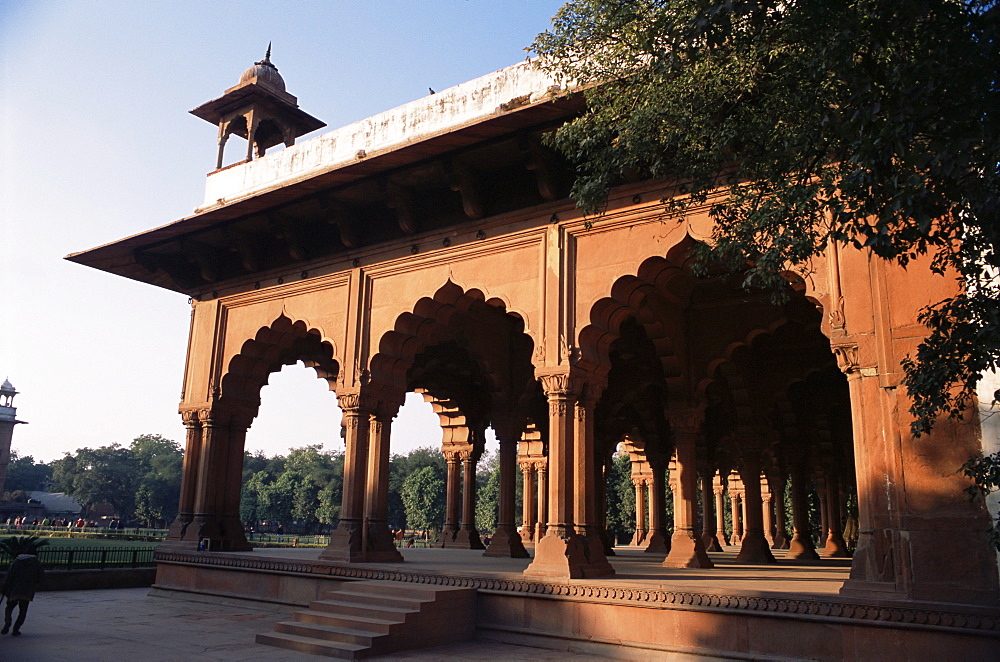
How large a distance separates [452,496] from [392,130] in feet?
32.1

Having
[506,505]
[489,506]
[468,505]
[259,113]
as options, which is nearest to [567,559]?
[506,505]

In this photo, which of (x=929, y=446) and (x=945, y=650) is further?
(x=929, y=446)

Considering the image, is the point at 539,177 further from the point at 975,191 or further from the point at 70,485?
the point at 70,485

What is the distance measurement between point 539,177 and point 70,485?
89.5 meters

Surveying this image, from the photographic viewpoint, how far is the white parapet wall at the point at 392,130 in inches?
411

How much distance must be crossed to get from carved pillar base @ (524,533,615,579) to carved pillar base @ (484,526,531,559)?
20.6ft

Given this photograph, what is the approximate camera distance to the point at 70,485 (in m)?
83.5

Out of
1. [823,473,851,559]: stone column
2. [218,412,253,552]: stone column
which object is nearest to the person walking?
[218,412,253,552]: stone column

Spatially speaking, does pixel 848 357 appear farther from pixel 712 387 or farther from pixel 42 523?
pixel 42 523

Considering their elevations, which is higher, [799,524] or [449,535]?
[799,524]

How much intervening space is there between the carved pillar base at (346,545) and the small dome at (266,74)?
8.85 metres

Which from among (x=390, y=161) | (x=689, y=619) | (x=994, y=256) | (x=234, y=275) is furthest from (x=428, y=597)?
(x=234, y=275)

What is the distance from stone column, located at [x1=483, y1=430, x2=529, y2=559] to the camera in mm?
15445

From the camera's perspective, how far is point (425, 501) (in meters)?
61.0
